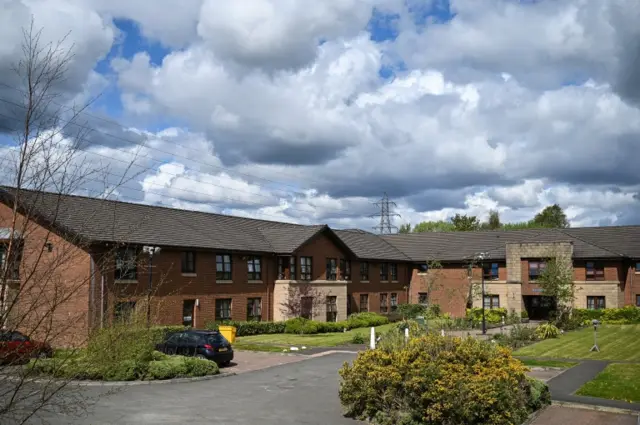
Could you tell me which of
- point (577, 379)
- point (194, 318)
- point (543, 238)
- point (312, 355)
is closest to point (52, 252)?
point (577, 379)

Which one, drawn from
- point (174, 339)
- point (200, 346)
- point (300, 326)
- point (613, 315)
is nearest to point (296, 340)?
point (300, 326)

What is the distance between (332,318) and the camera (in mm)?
47031

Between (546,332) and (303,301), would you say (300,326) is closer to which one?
(303,301)

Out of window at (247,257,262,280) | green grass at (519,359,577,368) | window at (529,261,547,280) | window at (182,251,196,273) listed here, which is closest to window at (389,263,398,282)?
window at (529,261,547,280)

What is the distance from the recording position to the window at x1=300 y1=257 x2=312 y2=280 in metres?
45.1

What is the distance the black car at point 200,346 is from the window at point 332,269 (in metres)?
22.5

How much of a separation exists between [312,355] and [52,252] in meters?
24.7

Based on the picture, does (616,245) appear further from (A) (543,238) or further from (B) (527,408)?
(B) (527,408)

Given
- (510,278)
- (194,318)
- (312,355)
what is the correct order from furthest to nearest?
(510,278) → (194,318) → (312,355)

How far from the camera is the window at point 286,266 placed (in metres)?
44.2

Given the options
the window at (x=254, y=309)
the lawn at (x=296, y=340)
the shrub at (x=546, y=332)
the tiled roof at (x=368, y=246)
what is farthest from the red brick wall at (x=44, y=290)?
the tiled roof at (x=368, y=246)

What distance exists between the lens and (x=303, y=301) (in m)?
44.4

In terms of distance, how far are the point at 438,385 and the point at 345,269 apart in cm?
3664

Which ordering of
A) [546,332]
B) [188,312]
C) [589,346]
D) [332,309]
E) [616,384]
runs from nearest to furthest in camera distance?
[616,384] < [589,346] < [188,312] < [546,332] < [332,309]
